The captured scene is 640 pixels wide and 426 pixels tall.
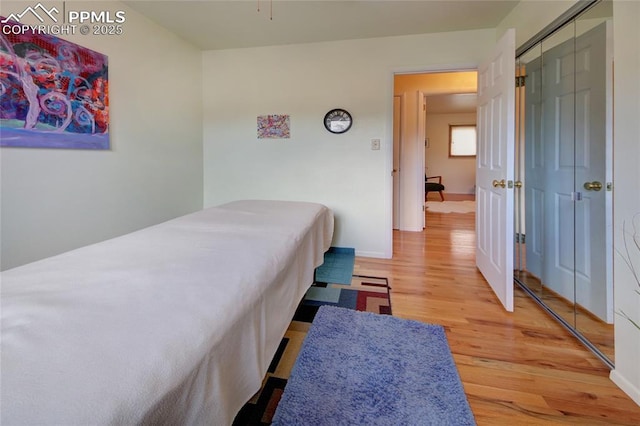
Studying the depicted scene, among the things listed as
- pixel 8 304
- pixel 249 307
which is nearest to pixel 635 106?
pixel 249 307

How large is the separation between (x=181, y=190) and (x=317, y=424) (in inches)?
112

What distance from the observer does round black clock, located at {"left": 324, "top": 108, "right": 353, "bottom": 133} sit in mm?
3330

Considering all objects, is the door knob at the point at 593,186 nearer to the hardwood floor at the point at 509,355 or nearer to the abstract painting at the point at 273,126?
the hardwood floor at the point at 509,355

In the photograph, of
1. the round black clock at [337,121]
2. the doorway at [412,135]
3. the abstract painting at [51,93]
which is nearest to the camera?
the abstract painting at [51,93]

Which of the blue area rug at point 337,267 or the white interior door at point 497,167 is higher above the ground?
the white interior door at point 497,167

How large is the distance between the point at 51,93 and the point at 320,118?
7.38ft

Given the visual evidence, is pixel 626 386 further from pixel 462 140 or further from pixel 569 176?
pixel 462 140

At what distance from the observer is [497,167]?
7.59ft

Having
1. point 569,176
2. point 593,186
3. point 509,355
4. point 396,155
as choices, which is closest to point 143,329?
point 509,355

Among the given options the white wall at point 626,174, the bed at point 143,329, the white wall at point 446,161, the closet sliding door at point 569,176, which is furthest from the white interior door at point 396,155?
the white wall at point 446,161

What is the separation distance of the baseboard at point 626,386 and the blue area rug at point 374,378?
2.32 feet

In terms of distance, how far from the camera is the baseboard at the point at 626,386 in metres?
1.32

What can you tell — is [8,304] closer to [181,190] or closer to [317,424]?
[317,424]

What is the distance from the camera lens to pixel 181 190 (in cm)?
338
